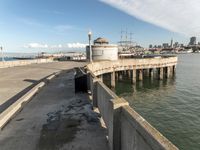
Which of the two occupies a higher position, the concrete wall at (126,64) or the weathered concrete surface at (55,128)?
the concrete wall at (126,64)

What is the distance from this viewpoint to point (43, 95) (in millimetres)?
11430

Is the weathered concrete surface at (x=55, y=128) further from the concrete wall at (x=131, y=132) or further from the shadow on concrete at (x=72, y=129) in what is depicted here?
the concrete wall at (x=131, y=132)

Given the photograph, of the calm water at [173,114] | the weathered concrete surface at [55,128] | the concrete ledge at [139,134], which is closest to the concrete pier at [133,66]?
the calm water at [173,114]

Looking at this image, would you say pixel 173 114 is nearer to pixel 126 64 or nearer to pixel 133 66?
pixel 126 64

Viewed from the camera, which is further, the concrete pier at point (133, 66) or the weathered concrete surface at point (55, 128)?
the concrete pier at point (133, 66)

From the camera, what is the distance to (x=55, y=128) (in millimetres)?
6703

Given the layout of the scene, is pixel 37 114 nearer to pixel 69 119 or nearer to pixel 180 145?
pixel 69 119

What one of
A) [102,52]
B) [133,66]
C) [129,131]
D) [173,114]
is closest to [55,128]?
[129,131]

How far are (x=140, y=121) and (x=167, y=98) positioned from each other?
1952cm

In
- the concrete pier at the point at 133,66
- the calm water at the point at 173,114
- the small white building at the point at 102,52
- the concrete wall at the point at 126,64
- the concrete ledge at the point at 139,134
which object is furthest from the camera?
the small white building at the point at 102,52

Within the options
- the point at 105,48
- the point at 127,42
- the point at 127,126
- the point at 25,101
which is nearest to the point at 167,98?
the point at 25,101

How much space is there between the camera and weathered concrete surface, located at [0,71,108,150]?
5.59 meters

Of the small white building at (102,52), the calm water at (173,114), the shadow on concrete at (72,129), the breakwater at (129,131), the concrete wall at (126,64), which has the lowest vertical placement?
the calm water at (173,114)

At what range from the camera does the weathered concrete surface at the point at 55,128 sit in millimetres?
5590
